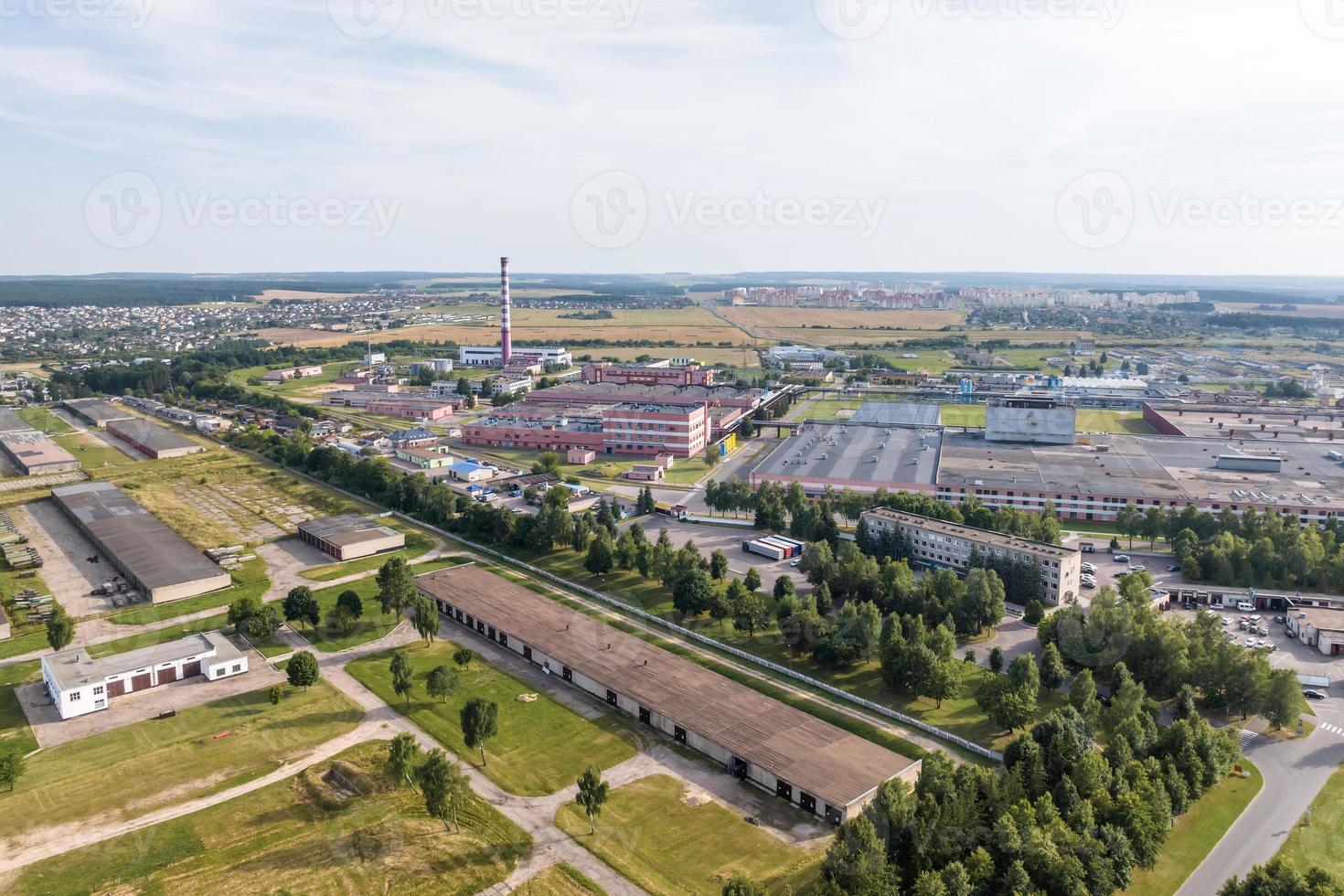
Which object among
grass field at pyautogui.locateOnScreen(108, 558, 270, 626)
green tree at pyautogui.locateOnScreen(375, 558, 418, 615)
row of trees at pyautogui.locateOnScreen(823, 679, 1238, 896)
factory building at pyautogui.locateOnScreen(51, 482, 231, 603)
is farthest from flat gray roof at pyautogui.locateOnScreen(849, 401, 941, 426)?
factory building at pyautogui.locateOnScreen(51, 482, 231, 603)

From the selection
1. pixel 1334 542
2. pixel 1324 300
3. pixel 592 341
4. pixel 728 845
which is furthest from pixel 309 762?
pixel 1324 300

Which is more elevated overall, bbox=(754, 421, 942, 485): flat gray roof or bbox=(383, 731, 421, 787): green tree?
bbox=(754, 421, 942, 485): flat gray roof

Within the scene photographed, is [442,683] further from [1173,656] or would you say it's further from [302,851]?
[1173,656]

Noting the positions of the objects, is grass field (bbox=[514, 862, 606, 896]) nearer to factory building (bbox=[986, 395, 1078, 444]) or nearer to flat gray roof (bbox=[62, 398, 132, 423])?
factory building (bbox=[986, 395, 1078, 444])

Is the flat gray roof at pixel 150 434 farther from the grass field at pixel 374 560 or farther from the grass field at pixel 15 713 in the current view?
the grass field at pixel 15 713

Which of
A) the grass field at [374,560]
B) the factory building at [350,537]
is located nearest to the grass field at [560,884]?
the grass field at [374,560]

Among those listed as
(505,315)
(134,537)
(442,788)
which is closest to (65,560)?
(134,537)
